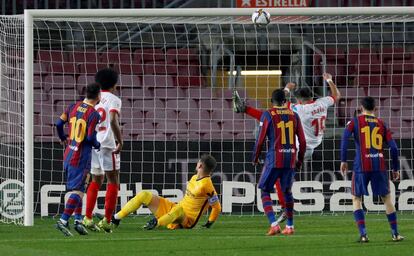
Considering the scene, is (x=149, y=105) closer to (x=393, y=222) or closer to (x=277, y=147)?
(x=277, y=147)

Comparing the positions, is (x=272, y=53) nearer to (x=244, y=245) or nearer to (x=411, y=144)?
(x=411, y=144)

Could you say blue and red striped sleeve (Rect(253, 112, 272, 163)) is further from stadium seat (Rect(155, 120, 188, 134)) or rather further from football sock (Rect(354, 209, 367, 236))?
stadium seat (Rect(155, 120, 188, 134))

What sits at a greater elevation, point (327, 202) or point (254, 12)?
point (254, 12)

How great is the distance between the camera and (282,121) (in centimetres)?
1425

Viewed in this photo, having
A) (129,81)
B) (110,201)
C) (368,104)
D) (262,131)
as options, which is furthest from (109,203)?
(129,81)

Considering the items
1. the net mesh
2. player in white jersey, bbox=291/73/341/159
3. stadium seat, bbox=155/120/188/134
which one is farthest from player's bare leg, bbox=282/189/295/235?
stadium seat, bbox=155/120/188/134

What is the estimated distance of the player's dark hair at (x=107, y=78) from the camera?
580 inches

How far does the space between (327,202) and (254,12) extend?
3.85m

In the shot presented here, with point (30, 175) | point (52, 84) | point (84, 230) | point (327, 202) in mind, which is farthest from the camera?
point (52, 84)

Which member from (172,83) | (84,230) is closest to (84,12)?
(84,230)

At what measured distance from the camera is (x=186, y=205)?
49.8 ft

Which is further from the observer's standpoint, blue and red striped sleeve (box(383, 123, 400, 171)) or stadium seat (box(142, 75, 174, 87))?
stadium seat (box(142, 75, 174, 87))

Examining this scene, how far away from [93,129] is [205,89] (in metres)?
7.24

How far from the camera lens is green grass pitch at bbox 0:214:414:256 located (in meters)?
11.9
